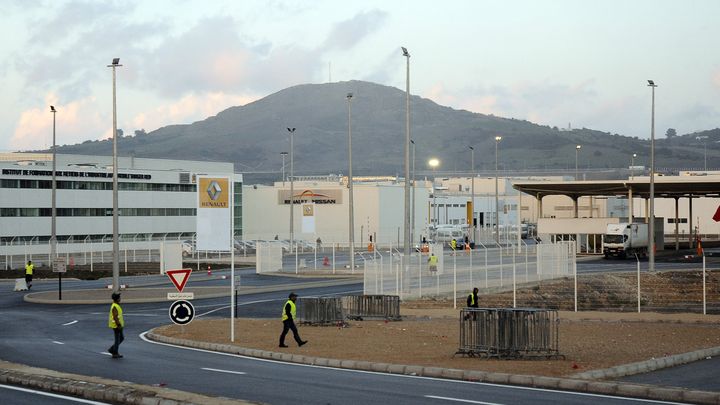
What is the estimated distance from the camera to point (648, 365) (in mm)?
23859

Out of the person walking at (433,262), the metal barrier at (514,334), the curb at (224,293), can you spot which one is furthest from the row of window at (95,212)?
the metal barrier at (514,334)

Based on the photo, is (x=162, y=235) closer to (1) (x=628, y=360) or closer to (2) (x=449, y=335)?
(2) (x=449, y=335)

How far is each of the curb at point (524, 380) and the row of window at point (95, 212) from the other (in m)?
75.8

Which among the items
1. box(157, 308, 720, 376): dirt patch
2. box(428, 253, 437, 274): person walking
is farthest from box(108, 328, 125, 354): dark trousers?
box(428, 253, 437, 274): person walking

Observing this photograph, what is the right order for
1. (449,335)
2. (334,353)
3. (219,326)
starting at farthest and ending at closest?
(219,326) → (449,335) → (334,353)

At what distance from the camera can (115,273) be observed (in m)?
48.2

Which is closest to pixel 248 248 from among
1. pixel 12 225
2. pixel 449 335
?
pixel 12 225

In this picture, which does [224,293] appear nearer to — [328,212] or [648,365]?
[648,365]

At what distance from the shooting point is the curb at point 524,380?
742 inches

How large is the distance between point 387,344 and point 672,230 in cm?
12800

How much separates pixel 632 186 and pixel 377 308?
4824cm

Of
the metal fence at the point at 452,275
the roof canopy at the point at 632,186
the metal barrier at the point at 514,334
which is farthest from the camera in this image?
the roof canopy at the point at 632,186

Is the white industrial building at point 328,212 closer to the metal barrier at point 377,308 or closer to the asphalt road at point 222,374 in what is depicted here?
the metal barrier at point 377,308

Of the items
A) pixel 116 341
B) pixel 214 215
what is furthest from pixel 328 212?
pixel 116 341
